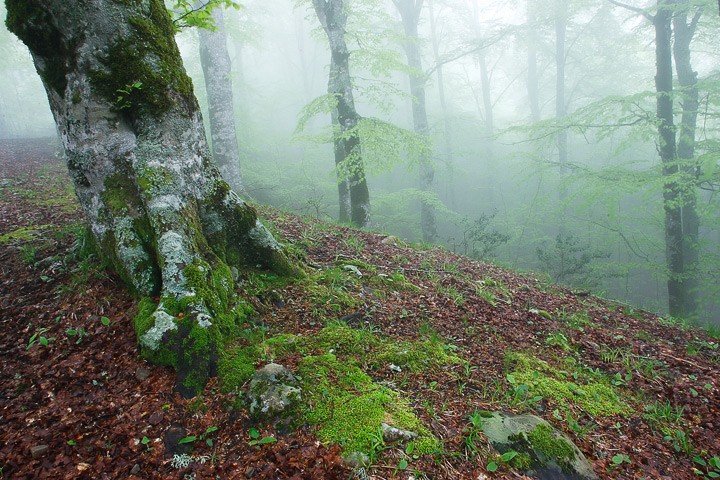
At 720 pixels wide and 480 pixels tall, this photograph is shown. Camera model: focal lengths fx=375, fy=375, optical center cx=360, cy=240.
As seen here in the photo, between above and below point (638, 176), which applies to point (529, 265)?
below

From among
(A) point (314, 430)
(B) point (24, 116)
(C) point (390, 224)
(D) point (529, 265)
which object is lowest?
(D) point (529, 265)

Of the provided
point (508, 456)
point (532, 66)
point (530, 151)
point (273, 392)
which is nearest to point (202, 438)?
point (273, 392)

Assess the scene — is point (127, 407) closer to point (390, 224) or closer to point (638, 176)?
point (638, 176)

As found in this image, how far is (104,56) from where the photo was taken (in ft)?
11.2

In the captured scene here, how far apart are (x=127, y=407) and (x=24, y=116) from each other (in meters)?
61.5

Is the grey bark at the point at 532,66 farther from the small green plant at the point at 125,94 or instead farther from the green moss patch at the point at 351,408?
the green moss patch at the point at 351,408

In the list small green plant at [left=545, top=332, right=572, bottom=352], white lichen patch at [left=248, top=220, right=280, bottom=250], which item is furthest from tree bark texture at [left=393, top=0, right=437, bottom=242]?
white lichen patch at [left=248, top=220, right=280, bottom=250]

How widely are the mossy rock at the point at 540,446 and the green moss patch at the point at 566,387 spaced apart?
2.00ft

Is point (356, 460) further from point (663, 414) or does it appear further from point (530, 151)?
point (530, 151)

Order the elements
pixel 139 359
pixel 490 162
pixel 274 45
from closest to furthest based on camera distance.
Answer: pixel 139 359 → pixel 490 162 → pixel 274 45

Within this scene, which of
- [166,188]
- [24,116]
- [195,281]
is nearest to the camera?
[195,281]

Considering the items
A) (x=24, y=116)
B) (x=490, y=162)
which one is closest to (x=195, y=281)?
(x=490, y=162)

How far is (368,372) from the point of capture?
3221 millimetres

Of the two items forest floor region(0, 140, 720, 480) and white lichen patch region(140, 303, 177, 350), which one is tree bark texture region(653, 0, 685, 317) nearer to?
forest floor region(0, 140, 720, 480)
